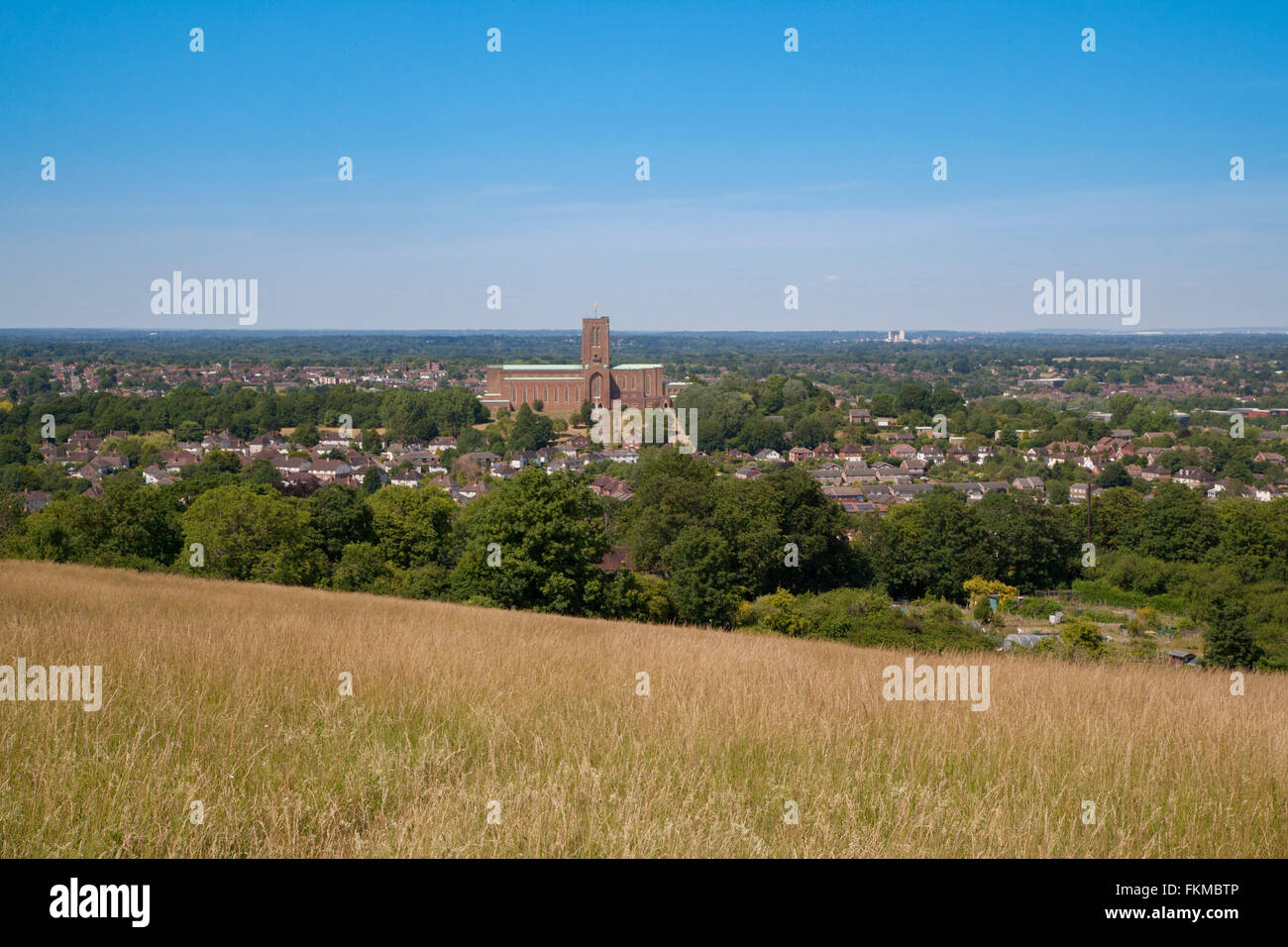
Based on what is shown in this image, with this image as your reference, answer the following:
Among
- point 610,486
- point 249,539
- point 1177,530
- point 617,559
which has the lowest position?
point 617,559

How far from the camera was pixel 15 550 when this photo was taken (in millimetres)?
25844

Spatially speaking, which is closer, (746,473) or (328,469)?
(746,473)

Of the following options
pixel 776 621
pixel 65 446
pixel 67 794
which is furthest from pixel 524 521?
pixel 65 446

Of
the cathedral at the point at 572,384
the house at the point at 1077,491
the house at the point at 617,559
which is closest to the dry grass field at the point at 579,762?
the house at the point at 617,559

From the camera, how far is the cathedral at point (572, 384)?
456 ft

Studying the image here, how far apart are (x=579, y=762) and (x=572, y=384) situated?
13751 centimetres

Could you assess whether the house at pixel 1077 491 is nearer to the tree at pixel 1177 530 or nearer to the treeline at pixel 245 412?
the tree at pixel 1177 530

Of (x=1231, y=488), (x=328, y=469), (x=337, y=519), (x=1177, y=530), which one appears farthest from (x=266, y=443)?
(x=1231, y=488)

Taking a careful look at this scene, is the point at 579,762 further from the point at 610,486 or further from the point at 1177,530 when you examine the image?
the point at 610,486

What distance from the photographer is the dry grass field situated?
11.5 feet

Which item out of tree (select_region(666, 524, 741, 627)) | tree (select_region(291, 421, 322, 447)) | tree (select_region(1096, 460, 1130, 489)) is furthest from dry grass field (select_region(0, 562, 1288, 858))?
tree (select_region(291, 421, 322, 447))

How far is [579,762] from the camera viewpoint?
4.32m
